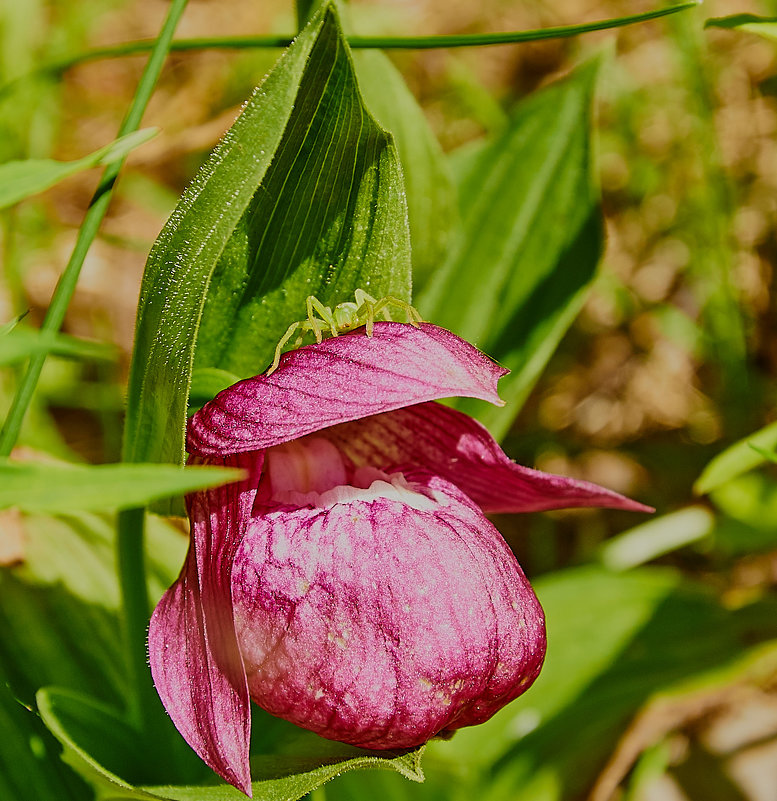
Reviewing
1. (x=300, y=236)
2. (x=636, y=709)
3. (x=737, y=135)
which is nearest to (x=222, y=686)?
(x=300, y=236)

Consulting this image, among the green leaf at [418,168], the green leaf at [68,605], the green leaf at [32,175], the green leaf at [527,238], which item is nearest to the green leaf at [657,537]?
the green leaf at [527,238]

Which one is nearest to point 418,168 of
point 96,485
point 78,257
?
point 78,257

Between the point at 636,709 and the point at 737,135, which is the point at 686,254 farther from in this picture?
the point at 636,709

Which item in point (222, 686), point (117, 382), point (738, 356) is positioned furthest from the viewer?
point (117, 382)

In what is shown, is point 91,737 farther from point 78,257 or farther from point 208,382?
point 78,257

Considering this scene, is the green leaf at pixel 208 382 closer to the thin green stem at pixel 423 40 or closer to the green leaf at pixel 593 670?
the thin green stem at pixel 423 40

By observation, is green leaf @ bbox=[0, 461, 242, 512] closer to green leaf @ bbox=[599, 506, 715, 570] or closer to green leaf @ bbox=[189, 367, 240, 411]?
green leaf @ bbox=[189, 367, 240, 411]
